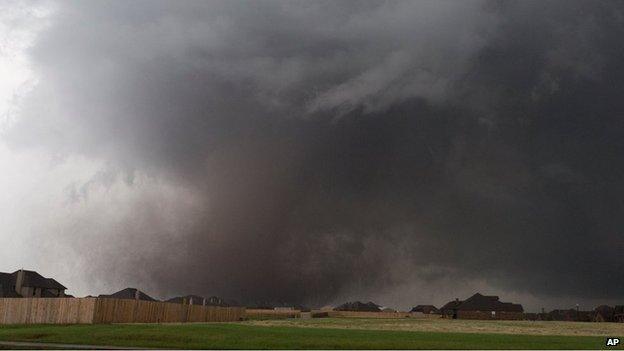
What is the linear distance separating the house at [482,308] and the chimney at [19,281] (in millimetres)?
101966

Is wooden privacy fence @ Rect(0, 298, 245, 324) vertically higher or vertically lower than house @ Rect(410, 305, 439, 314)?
lower

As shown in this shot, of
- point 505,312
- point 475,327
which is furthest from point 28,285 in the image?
point 505,312

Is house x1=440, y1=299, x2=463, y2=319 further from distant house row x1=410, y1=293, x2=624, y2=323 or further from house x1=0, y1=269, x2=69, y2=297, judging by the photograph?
house x1=0, y1=269, x2=69, y2=297

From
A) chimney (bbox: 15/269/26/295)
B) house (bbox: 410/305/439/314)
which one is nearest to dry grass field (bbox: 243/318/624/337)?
chimney (bbox: 15/269/26/295)

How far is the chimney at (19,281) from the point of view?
9644 centimetres

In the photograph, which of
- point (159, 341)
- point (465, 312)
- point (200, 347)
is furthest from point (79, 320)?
point (465, 312)

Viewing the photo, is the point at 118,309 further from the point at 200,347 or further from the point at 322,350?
the point at 322,350

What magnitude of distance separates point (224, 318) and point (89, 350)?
207ft

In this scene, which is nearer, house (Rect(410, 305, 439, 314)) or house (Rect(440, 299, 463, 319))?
house (Rect(440, 299, 463, 319))

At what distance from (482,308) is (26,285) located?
111 m

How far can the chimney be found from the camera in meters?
96.4

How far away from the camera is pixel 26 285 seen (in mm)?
97188

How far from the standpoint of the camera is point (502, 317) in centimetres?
15238

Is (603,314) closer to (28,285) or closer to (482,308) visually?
(482,308)
